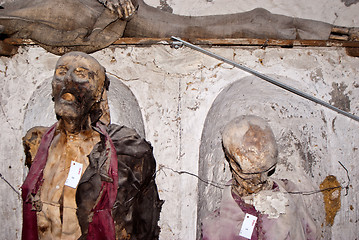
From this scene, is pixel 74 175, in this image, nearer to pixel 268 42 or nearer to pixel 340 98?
pixel 268 42

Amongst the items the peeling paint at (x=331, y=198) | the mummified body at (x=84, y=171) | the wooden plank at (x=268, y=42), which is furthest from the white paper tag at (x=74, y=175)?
the peeling paint at (x=331, y=198)

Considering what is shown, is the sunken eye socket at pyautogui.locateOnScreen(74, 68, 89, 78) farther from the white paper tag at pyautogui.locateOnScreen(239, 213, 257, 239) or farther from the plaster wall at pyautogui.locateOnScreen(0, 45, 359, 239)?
the white paper tag at pyautogui.locateOnScreen(239, 213, 257, 239)

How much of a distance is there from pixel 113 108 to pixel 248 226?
130 cm

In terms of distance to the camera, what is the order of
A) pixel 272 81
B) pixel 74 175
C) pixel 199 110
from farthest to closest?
pixel 199 110 < pixel 272 81 < pixel 74 175

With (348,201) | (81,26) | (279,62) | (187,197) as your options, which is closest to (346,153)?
(348,201)

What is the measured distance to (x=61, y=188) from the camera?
2428 millimetres

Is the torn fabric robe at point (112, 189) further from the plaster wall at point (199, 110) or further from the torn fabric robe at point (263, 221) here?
the torn fabric robe at point (263, 221)

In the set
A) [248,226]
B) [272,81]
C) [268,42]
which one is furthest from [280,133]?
[248,226]

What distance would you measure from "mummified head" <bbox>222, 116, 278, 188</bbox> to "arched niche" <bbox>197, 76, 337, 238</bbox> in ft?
1.79

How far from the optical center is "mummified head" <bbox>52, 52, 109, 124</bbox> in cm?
229

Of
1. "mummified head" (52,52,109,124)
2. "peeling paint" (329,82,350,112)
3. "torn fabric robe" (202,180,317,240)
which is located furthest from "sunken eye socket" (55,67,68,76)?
"peeling paint" (329,82,350,112)

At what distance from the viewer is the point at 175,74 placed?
Answer: 283cm

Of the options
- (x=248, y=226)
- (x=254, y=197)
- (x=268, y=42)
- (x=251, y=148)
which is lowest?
(x=248, y=226)

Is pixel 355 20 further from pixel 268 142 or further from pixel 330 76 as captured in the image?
pixel 268 142
